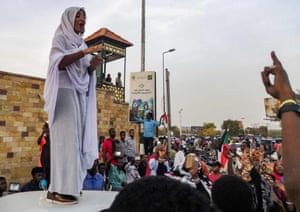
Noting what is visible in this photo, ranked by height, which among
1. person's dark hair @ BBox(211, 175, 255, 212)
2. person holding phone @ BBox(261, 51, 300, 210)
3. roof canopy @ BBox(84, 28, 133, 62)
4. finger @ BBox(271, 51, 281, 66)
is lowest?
person's dark hair @ BBox(211, 175, 255, 212)

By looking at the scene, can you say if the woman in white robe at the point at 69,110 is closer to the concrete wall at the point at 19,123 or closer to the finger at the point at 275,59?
the finger at the point at 275,59

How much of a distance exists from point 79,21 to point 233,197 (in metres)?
1.98

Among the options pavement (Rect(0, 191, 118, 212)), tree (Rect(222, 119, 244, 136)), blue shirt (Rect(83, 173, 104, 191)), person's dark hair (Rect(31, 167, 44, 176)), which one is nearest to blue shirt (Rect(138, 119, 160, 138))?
blue shirt (Rect(83, 173, 104, 191))

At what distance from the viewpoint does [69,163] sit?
7.90ft

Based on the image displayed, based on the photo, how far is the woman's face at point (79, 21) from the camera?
2.57 metres

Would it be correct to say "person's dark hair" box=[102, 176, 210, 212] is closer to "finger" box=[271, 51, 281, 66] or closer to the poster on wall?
"finger" box=[271, 51, 281, 66]

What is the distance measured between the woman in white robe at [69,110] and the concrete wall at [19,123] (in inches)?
225

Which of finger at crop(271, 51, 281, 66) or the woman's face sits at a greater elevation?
the woman's face

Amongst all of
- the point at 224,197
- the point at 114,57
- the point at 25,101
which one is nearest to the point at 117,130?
the point at 25,101

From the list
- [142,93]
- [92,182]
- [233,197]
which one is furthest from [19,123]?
[233,197]

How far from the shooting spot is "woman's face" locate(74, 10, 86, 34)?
8.43 feet

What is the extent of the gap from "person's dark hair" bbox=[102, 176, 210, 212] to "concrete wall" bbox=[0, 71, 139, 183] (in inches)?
298

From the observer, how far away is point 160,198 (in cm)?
71

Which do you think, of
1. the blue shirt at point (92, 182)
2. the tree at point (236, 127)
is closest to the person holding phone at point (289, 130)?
the blue shirt at point (92, 182)
